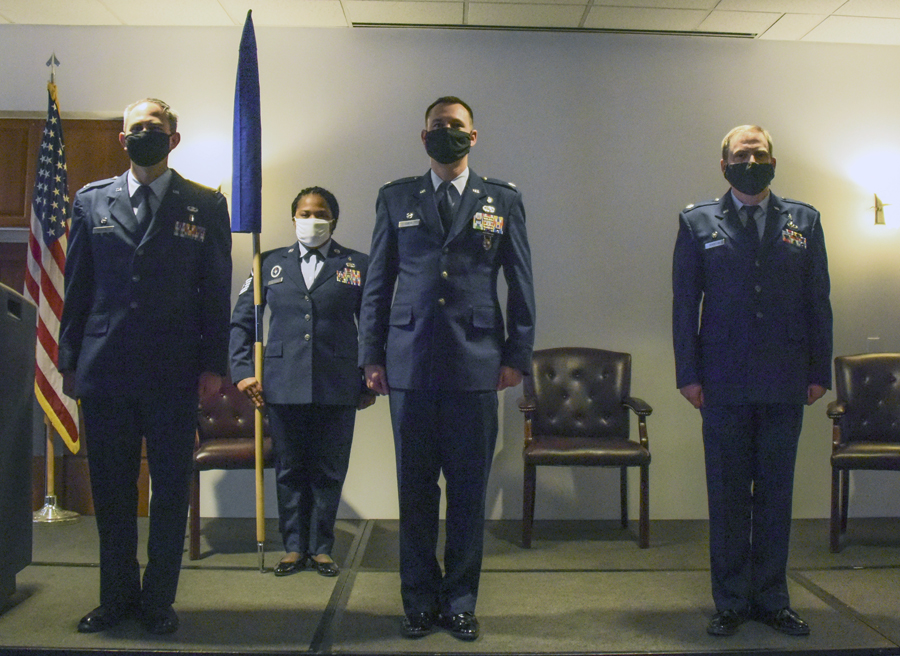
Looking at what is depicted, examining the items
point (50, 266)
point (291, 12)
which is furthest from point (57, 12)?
point (50, 266)

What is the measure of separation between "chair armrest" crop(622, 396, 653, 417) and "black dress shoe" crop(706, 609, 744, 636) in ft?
4.85

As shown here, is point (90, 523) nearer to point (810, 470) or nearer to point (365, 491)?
point (365, 491)

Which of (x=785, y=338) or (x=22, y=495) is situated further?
(x=22, y=495)

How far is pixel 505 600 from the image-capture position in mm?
2758

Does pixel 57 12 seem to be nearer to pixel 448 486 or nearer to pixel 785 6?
pixel 448 486

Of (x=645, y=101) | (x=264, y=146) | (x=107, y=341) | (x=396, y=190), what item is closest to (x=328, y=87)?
(x=264, y=146)

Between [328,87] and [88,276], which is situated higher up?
[328,87]

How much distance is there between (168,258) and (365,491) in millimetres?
2332

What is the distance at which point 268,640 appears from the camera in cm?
231

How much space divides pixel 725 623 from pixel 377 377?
1.33 meters

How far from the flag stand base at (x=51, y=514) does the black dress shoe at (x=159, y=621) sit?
2.10 m

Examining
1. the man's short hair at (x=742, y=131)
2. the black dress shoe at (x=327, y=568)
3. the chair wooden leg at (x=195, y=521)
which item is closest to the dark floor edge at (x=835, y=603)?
the man's short hair at (x=742, y=131)

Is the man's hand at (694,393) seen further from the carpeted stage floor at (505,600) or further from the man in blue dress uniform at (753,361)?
the carpeted stage floor at (505,600)

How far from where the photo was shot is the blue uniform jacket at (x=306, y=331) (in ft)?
10.2
